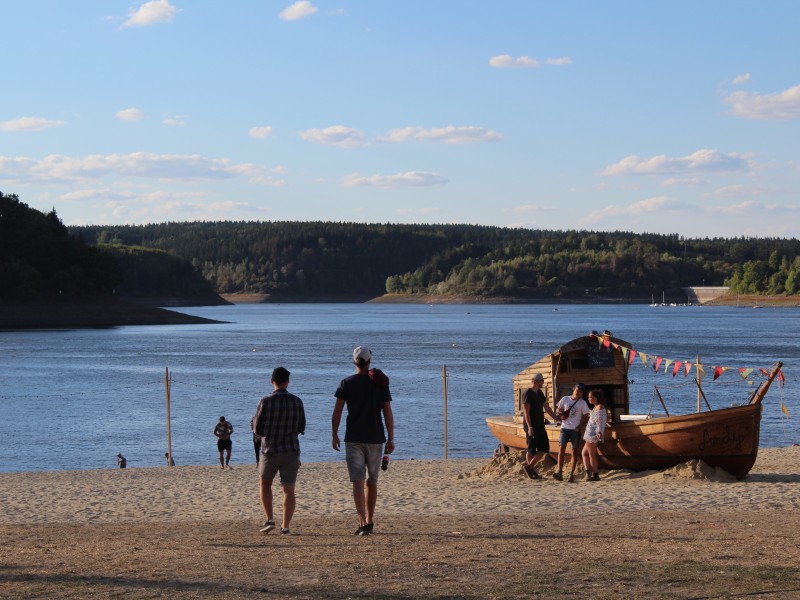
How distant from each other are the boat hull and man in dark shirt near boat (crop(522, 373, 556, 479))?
1271 mm

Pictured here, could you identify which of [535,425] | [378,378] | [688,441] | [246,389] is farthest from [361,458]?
[246,389]

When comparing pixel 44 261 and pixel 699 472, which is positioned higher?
pixel 44 261

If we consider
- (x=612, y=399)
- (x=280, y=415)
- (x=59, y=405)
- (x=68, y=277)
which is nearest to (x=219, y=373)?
(x=59, y=405)

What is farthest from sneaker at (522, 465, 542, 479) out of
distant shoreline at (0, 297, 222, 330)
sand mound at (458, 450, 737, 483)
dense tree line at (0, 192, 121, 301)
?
distant shoreline at (0, 297, 222, 330)

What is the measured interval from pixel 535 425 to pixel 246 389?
1544 inches

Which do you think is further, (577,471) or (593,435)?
(577,471)

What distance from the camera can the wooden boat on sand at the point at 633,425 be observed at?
725 inches

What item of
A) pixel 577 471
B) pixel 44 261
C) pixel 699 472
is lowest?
pixel 577 471

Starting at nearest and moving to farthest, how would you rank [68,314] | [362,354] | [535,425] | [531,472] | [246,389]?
1. [362,354]
2. [535,425]
3. [531,472]
4. [246,389]
5. [68,314]

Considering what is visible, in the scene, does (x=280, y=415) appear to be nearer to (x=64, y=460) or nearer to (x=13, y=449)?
(x=64, y=460)

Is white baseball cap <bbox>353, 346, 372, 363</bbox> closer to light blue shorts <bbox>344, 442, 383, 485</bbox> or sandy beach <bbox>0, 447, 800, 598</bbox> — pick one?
light blue shorts <bbox>344, 442, 383, 485</bbox>

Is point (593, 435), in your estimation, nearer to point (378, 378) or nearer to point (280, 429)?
point (378, 378)

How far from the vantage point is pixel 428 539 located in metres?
12.2

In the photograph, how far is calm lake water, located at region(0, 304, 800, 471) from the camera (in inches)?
1342
